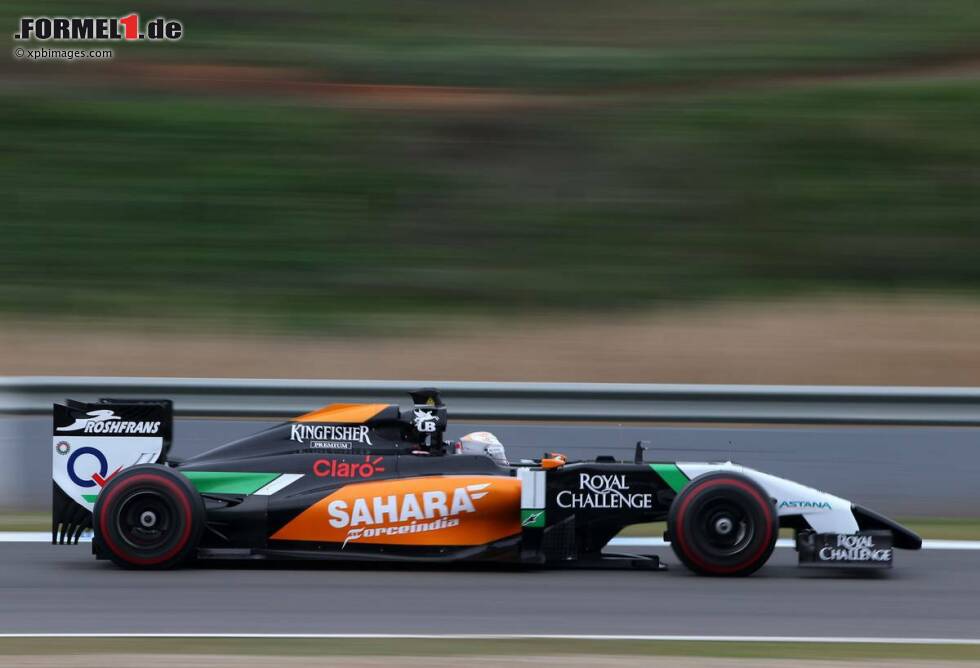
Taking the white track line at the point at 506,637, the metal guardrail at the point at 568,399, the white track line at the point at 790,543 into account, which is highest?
the metal guardrail at the point at 568,399

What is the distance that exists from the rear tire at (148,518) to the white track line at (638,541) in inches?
39.4

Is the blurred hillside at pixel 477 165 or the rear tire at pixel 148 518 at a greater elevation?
the blurred hillside at pixel 477 165

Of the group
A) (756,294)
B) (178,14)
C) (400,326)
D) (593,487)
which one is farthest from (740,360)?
(178,14)

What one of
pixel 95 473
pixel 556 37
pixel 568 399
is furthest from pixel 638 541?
pixel 556 37

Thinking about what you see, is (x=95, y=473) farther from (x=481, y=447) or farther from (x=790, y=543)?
(x=790, y=543)

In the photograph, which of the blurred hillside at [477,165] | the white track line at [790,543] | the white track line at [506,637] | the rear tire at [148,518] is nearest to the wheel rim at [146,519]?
→ the rear tire at [148,518]

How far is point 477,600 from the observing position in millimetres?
6699

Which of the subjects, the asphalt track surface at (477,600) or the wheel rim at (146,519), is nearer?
the asphalt track surface at (477,600)

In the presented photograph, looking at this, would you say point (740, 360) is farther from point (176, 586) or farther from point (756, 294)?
point (176, 586)

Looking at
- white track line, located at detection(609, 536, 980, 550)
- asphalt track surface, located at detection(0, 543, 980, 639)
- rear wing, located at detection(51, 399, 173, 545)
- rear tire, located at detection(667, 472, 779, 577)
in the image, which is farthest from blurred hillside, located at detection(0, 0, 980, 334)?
rear tire, located at detection(667, 472, 779, 577)

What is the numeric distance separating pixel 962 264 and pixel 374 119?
7.84 metres

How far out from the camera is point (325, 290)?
49.8 ft

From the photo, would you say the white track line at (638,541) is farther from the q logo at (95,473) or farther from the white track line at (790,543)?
the q logo at (95,473)

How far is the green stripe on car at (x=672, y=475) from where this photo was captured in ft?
24.6
